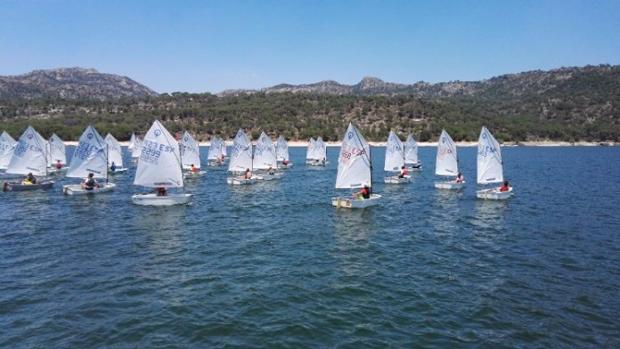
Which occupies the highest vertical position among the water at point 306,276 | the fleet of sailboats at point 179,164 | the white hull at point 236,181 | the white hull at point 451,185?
the fleet of sailboats at point 179,164

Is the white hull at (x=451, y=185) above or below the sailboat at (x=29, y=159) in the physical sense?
below

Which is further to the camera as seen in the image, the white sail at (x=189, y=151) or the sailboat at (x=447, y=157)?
the white sail at (x=189, y=151)

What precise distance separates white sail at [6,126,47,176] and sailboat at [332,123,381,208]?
33158 mm

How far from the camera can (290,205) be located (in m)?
43.4

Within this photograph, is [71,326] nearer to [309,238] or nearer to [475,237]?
[309,238]

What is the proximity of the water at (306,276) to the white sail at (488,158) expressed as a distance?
653cm

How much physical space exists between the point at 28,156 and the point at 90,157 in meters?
9.30

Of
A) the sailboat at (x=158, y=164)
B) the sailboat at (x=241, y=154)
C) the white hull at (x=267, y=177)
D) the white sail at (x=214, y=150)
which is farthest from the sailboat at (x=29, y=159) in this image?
the white sail at (x=214, y=150)

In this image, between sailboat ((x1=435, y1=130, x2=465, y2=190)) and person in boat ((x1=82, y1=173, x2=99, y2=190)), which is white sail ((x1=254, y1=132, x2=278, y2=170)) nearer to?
sailboat ((x1=435, y1=130, x2=465, y2=190))

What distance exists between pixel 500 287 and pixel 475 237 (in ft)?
32.4

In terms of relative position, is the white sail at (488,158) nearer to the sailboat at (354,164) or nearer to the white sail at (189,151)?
the sailboat at (354,164)

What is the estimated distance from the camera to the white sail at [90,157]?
153ft

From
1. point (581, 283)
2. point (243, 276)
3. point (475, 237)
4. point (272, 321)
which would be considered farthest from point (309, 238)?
point (581, 283)

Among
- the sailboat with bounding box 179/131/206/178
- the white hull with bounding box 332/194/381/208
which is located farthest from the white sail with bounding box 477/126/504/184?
the sailboat with bounding box 179/131/206/178
